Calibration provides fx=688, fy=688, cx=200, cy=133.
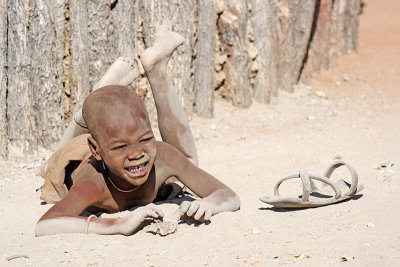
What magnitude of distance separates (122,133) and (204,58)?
118 inches

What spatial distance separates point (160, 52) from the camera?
4.79m

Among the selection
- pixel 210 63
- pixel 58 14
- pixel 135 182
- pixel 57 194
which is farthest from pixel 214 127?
pixel 135 182

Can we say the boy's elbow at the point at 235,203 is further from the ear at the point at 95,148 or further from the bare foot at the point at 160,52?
the bare foot at the point at 160,52

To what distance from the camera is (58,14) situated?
5535mm

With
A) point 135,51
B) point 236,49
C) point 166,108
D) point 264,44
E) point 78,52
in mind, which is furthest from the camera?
point 264,44

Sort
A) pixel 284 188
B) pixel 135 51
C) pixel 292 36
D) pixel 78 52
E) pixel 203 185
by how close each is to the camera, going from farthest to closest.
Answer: pixel 292 36
pixel 135 51
pixel 78 52
pixel 284 188
pixel 203 185

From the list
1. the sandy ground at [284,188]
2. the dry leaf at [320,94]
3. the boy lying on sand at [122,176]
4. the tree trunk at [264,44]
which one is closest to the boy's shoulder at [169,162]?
the boy lying on sand at [122,176]

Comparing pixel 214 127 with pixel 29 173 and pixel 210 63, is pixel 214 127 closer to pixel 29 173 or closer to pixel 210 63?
pixel 210 63

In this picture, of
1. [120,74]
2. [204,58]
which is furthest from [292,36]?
[120,74]

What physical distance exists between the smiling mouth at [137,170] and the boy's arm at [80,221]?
20 cm

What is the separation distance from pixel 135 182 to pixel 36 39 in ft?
6.85

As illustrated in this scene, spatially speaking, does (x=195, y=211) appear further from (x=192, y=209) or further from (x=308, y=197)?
(x=308, y=197)

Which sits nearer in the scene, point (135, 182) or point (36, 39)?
point (135, 182)

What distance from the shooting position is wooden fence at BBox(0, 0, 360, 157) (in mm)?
5410
